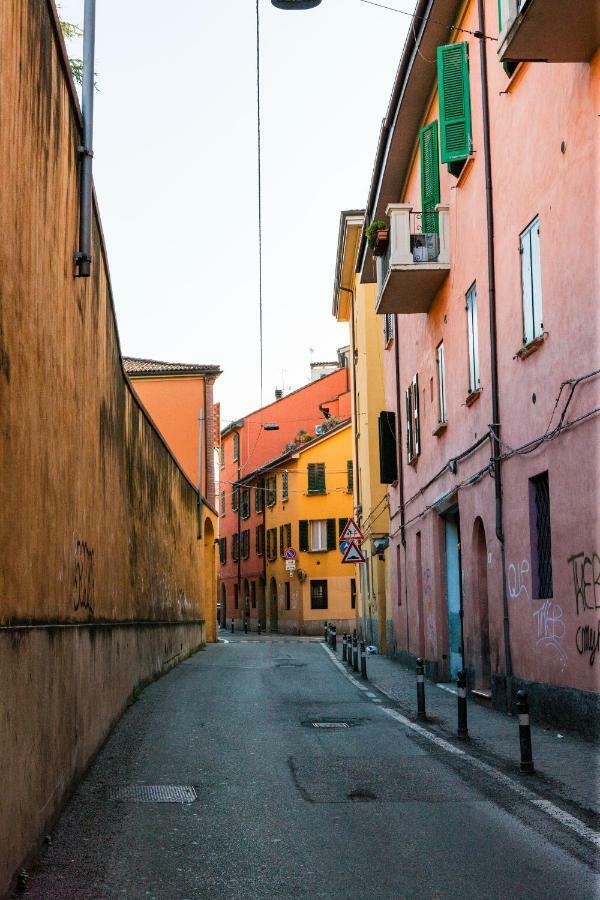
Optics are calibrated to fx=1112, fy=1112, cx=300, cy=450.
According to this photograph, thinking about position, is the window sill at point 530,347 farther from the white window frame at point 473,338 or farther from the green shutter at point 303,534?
the green shutter at point 303,534

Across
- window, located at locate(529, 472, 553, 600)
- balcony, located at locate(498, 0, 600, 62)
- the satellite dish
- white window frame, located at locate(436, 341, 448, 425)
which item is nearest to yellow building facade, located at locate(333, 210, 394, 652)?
white window frame, located at locate(436, 341, 448, 425)

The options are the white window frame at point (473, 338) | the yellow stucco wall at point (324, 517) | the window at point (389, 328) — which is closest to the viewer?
the white window frame at point (473, 338)

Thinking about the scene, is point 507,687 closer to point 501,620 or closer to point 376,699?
point 501,620

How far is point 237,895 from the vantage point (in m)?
5.79

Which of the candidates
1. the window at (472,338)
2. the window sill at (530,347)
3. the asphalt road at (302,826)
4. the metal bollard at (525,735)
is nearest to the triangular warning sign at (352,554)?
the window at (472,338)

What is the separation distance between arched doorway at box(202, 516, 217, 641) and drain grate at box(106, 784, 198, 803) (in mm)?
31233

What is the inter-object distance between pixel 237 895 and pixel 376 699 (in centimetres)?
1077

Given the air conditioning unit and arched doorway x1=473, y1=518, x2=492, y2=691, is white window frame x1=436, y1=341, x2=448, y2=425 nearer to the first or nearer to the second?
the air conditioning unit

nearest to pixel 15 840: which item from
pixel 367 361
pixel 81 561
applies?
pixel 81 561

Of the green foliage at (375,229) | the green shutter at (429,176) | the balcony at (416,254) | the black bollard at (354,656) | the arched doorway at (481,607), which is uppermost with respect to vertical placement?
the green shutter at (429,176)

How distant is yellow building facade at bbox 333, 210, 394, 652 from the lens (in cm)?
3316

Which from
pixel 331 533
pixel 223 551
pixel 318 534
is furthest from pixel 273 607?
pixel 223 551

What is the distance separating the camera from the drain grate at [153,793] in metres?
8.48

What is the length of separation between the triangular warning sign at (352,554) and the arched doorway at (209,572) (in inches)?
579
